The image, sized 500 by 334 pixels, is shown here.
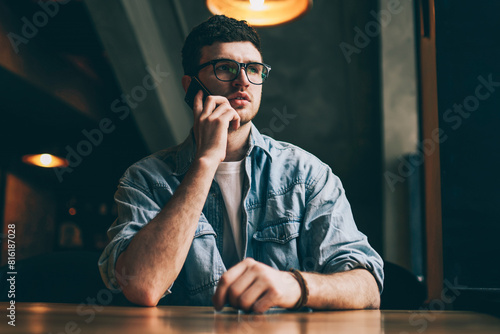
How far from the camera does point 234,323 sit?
0.74 metres

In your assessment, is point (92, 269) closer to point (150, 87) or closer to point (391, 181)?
point (150, 87)

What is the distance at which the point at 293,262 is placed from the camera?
1473 mm

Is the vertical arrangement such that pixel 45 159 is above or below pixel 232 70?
above

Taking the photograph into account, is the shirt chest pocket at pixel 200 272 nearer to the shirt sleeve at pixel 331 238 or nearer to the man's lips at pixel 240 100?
the shirt sleeve at pixel 331 238

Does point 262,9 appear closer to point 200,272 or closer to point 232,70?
point 232,70

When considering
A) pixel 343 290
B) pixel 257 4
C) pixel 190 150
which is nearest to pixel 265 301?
pixel 343 290

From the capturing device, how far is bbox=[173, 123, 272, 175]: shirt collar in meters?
1.63

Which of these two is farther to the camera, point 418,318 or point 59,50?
point 59,50

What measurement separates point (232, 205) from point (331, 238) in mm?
401

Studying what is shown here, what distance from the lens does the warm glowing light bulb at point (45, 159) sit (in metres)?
5.62

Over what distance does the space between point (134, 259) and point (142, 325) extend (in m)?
0.54

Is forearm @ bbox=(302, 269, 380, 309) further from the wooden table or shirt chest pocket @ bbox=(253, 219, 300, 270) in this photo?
shirt chest pocket @ bbox=(253, 219, 300, 270)

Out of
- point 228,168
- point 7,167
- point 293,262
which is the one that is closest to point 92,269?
point 228,168

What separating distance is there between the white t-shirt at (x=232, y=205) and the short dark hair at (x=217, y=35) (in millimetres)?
466
